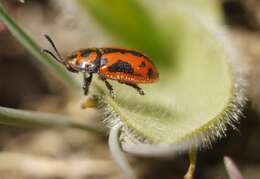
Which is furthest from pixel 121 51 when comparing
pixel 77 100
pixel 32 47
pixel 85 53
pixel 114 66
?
pixel 77 100

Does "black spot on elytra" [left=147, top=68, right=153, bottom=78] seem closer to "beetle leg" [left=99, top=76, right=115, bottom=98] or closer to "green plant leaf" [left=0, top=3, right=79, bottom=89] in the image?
"beetle leg" [left=99, top=76, right=115, bottom=98]

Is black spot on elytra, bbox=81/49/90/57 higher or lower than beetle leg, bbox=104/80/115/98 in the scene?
higher

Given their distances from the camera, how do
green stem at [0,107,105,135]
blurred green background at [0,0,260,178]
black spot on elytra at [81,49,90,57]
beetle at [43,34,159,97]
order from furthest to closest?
blurred green background at [0,0,260,178]
black spot on elytra at [81,49,90,57]
beetle at [43,34,159,97]
green stem at [0,107,105,135]

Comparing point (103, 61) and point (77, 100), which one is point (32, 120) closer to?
point (103, 61)

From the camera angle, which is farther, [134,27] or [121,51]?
[134,27]

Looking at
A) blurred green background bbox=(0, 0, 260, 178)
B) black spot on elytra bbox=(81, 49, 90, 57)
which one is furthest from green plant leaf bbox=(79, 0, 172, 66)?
black spot on elytra bbox=(81, 49, 90, 57)

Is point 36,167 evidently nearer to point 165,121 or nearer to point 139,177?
point 139,177
